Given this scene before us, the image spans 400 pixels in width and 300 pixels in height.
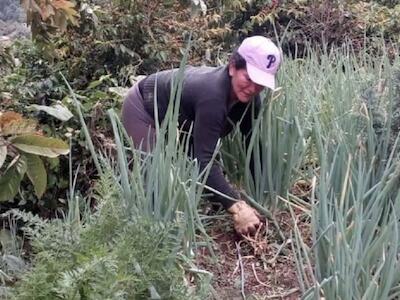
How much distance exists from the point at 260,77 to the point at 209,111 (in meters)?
0.23

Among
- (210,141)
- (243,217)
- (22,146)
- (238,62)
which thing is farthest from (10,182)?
(238,62)

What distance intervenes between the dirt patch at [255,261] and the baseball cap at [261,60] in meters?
0.53

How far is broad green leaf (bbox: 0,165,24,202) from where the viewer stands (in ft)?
8.26

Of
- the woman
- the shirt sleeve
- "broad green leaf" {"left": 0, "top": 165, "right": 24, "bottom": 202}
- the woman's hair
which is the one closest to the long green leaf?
"broad green leaf" {"left": 0, "top": 165, "right": 24, "bottom": 202}

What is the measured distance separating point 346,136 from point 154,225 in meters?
1.02

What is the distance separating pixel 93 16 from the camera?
15.5 feet

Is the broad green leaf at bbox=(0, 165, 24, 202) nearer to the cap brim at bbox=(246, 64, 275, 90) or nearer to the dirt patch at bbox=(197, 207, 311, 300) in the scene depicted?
the dirt patch at bbox=(197, 207, 311, 300)

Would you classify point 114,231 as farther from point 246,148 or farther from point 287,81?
point 287,81

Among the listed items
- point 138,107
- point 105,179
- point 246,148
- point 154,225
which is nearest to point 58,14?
point 138,107

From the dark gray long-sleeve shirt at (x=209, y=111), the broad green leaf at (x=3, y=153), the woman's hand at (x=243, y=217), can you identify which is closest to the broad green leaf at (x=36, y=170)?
the broad green leaf at (x=3, y=153)

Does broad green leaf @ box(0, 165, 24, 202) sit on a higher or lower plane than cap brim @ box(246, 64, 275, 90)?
lower

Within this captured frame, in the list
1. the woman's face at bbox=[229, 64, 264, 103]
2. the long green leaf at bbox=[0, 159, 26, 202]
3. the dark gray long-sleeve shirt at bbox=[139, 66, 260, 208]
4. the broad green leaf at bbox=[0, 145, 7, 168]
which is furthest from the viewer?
the woman's face at bbox=[229, 64, 264, 103]

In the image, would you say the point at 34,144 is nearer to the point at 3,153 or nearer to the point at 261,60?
the point at 3,153

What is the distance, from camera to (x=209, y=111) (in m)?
2.63
